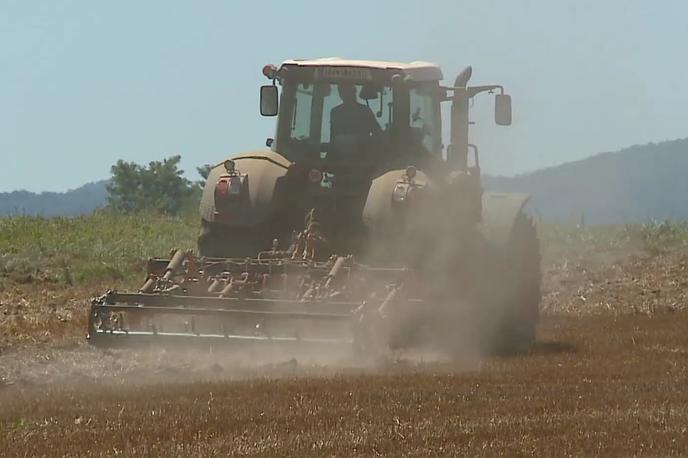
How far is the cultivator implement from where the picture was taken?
44.2 ft

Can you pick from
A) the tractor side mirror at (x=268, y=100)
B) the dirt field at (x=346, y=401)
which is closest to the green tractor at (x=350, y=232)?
the tractor side mirror at (x=268, y=100)

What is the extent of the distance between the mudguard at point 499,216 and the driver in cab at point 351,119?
5.70 ft

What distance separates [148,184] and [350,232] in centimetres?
8639

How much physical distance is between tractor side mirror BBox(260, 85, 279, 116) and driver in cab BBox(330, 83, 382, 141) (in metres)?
0.67

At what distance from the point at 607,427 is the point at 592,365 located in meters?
3.86

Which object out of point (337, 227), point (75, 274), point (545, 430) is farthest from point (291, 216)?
point (75, 274)

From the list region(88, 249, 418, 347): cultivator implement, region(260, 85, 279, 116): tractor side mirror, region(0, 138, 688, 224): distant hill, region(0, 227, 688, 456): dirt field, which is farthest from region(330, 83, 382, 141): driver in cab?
region(0, 138, 688, 224): distant hill

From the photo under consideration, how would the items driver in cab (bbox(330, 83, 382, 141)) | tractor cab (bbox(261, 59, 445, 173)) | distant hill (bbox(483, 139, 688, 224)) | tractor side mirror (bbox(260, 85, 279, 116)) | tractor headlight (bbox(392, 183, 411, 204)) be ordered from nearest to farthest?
tractor headlight (bbox(392, 183, 411, 204)), tractor cab (bbox(261, 59, 445, 173)), driver in cab (bbox(330, 83, 382, 141)), tractor side mirror (bbox(260, 85, 279, 116)), distant hill (bbox(483, 139, 688, 224))

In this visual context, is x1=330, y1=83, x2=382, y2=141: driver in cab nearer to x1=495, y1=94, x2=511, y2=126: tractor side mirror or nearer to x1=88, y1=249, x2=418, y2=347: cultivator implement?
x1=495, y1=94, x2=511, y2=126: tractor side mirror

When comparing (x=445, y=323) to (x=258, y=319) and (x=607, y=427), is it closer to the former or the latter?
(x=258, y=319)

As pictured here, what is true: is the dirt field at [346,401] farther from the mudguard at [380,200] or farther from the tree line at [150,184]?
the tree line at [150,184]

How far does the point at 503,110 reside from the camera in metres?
15.9

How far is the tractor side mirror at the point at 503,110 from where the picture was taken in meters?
15.8

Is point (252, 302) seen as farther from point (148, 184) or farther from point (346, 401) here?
point (148, 184)
